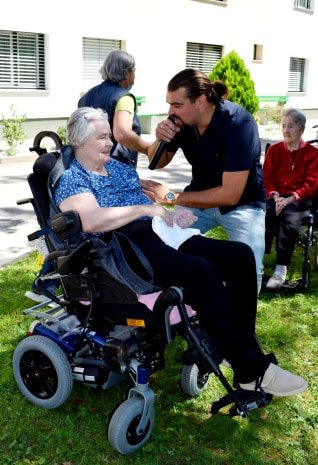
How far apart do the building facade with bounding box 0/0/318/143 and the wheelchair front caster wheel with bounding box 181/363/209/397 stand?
11.5 metres

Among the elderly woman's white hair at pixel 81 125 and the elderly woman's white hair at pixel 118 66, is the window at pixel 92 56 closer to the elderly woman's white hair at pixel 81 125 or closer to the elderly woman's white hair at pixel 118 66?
the elderly woman's white hair at pixel 118 66

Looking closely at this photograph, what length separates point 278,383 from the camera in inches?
119

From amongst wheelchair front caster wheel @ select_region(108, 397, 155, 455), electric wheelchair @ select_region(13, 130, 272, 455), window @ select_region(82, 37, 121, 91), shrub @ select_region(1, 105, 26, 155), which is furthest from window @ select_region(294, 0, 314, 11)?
wheelchair front caster wheel @ select_region(108, 397, 155, 455)

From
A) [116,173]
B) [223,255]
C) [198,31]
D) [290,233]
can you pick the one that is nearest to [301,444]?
[223,255]

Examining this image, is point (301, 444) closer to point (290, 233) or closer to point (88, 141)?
point (88, 141)

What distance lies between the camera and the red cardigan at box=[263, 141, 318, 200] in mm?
5285

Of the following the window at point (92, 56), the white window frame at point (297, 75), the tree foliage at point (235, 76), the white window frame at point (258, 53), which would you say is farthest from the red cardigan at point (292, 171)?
the white window frame at point (297, 75)

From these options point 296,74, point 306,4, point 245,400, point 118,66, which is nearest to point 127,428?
point 245,400

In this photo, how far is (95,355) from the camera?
125 inches

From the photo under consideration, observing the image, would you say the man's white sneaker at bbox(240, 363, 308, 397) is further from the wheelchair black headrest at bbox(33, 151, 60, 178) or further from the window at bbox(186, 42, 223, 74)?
the window at bbox(186, 42, 223, 74)

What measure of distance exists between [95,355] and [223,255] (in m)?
0.90

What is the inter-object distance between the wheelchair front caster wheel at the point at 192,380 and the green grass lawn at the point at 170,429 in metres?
0.05

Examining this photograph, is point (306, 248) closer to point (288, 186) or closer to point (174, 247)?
point (288, 186)

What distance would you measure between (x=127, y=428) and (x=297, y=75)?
2407 cm
